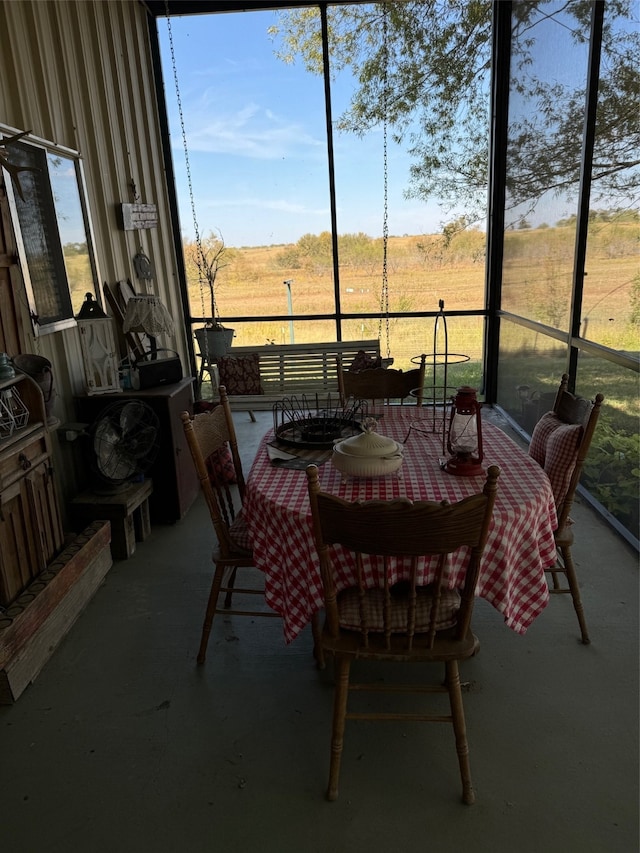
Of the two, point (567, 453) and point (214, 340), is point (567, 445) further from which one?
point (214, 340)

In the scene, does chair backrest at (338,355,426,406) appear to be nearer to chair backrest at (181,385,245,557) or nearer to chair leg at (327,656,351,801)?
chair backrest at (181,385,245,557)

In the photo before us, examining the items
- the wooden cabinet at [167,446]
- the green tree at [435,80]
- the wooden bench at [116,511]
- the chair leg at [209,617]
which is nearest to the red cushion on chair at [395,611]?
the chair leg at [209,617]

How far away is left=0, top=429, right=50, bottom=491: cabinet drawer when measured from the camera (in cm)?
197

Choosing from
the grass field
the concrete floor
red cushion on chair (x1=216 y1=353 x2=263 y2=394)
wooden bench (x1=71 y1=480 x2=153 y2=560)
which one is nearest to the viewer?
the concrete floor

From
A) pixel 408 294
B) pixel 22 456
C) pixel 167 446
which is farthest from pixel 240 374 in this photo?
pixel 22 456

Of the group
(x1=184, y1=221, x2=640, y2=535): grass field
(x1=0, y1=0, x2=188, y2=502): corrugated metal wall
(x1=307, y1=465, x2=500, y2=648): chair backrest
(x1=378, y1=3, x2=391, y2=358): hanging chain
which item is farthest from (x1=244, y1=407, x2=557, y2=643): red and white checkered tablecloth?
(x1=378, y1=3, x2=391, y2=358): hanging chain

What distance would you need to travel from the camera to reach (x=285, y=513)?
5.11 ft

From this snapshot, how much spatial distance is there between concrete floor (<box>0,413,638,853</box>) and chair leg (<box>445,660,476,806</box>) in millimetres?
40

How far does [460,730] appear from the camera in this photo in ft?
4.82

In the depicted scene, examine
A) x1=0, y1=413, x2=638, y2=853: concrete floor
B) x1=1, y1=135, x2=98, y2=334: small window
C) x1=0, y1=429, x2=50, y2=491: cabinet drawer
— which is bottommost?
x1=0, y1=413, x2=638, y2=853: concrete floor

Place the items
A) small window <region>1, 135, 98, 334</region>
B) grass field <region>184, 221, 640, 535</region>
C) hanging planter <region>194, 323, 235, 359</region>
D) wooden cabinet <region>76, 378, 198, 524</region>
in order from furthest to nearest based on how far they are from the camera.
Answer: hanging planter <region>194, 323, 235, 359</region> → grass field <region>184, 221, 640, 535</region> → wooden cabinet <region>76, 378, 198, 524</region> → small window <region>1, 135, 98, 334</region>

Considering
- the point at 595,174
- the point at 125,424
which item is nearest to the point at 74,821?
the point at 125,424

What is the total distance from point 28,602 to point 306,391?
301 centimetres

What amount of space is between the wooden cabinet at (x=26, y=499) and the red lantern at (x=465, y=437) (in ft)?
5.04
